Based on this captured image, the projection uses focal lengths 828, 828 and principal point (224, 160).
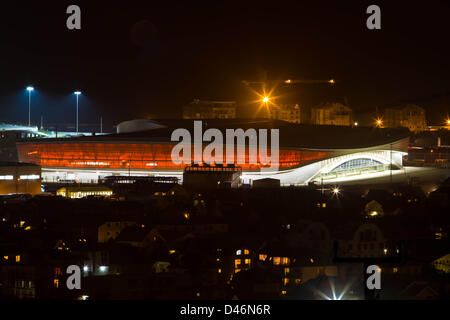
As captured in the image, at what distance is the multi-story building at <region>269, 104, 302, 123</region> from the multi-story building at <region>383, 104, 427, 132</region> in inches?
236

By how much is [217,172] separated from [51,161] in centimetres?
1007

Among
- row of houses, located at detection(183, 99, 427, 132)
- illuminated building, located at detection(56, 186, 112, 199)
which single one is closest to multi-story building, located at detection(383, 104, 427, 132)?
row of houses, located at detection(183, 99, 427, 132)

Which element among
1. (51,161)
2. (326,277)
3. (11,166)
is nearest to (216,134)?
(51,161)

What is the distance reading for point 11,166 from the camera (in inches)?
1102

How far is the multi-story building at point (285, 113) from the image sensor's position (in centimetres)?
5284

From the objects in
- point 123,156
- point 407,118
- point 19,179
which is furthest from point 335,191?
point 407,118

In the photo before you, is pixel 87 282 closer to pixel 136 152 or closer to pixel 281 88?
pixel 136 152

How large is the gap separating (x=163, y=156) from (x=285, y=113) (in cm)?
1990

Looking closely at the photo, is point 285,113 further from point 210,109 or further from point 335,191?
point 335,191

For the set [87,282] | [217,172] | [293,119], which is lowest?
[87,282]

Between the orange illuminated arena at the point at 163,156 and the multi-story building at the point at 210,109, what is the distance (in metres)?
14.0

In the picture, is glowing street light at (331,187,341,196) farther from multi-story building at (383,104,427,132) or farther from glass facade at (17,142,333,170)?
multi-story building at (383,104,427,132)

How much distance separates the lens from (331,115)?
5309cm
